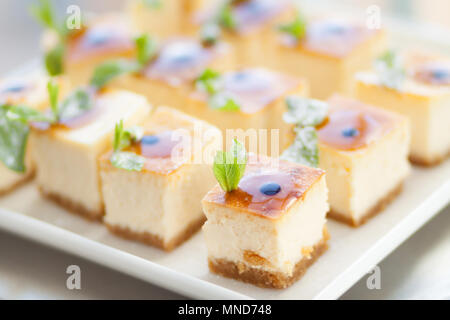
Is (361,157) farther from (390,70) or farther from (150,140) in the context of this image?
(150,140)

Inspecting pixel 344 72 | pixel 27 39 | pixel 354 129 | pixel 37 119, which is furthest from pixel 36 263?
pixel 27 39

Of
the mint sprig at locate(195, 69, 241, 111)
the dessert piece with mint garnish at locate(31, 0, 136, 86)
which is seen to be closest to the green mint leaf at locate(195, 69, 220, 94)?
the mint sprig at locate(195, 69, 241, 111)

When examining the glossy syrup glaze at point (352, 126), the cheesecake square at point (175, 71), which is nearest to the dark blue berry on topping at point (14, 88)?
the cheesecake square at point (175, 71)

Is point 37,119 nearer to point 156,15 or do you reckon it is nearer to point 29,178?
point 29,178

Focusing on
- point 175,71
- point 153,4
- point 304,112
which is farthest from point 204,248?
point 153,4

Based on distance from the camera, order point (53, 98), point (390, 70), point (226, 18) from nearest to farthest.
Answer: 1. point (53, 98)
2. point (390, 70)
3. point (226, 18)
